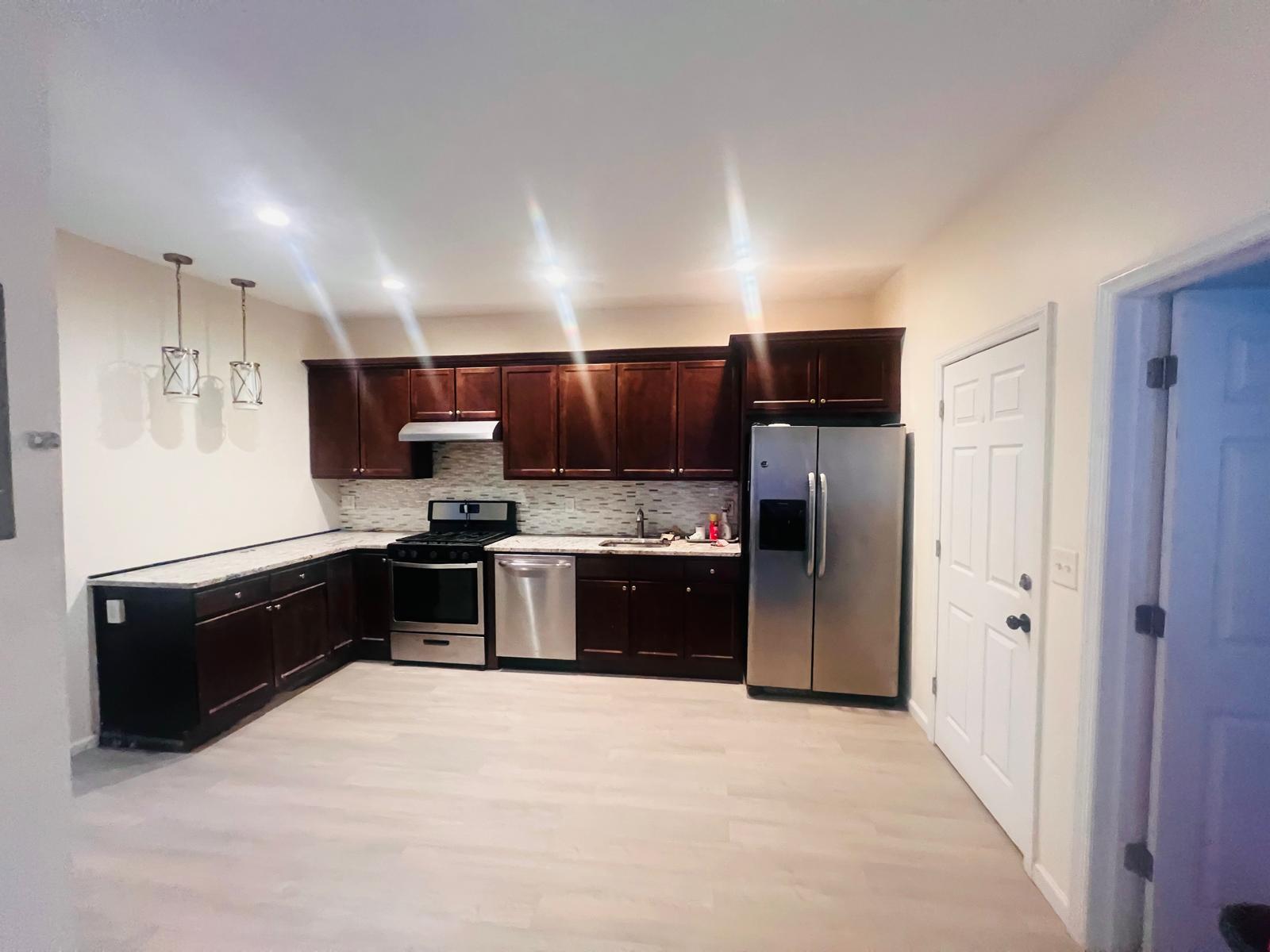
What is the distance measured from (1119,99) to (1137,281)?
23.0 inches

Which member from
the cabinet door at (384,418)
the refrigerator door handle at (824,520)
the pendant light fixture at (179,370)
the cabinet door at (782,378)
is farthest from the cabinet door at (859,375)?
the pendant light fixture at (179,370)

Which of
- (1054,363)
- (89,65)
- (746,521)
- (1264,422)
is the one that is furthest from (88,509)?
(1264,422)

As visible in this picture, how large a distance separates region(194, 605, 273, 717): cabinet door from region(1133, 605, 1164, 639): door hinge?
406 cm

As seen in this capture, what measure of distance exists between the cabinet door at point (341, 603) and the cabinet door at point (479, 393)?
4.71 ft

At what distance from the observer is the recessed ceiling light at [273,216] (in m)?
2.42

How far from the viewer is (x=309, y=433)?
430 centimetres

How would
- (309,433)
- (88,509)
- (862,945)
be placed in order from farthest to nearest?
(309,433), (88,509), (862,945)

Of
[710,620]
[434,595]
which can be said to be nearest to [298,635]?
[434,595]

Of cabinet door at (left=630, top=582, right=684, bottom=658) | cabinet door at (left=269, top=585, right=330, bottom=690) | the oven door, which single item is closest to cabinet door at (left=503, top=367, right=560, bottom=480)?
the oven door

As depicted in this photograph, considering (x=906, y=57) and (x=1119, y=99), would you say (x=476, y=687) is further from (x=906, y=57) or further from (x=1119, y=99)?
(x=1119, y=99)

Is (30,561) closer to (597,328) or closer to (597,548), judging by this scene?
(597,548)

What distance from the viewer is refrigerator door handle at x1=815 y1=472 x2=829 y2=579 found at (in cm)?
319

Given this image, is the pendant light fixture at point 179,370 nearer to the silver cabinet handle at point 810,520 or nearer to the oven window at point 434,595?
the oven window at point 434,595

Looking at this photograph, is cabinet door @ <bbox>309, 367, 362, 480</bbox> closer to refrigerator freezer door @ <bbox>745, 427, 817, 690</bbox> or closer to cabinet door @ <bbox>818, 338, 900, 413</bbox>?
refrigerator freezer door @ <bbox>745, 427, 817, 690</bbox>
